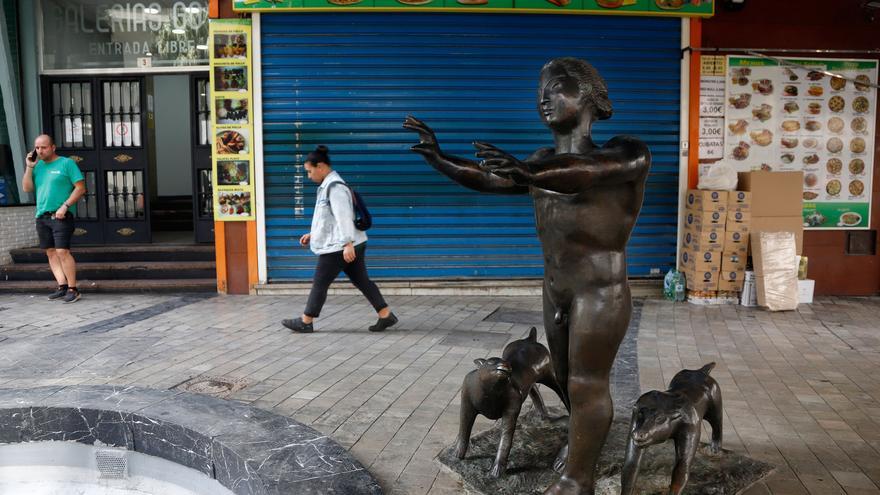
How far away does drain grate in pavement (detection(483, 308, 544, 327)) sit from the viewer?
24.6ft

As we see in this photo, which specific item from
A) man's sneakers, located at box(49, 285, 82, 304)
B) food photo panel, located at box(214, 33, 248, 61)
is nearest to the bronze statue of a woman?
food photo panel, located at box(214, 33, 248, 61)

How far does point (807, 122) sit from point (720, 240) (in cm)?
217

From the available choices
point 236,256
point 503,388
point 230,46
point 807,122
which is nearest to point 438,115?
point 230,46

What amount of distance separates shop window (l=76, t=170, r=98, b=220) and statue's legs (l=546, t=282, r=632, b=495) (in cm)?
972

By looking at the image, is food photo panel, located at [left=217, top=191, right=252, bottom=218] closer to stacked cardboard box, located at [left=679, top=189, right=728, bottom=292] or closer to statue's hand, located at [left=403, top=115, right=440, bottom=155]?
stacked cardboard box, located at [left=679, top=189, right=728, bottom=292]

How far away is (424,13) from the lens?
8961 millimetres

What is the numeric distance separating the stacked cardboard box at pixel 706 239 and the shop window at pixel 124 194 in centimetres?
794

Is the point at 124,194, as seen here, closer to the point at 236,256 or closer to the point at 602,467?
the point at 236,256

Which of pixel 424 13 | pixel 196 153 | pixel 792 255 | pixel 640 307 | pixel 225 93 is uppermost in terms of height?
pixel 424 13

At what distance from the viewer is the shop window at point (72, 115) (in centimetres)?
1054

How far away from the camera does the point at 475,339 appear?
6621mm

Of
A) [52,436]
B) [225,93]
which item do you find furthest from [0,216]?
[52,436]

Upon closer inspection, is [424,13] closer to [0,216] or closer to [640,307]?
[640,307]

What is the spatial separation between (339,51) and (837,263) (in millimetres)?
7057
